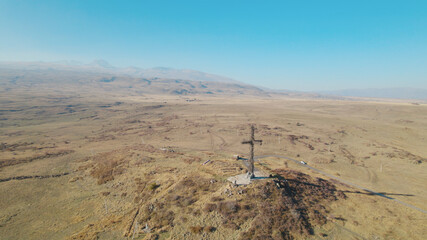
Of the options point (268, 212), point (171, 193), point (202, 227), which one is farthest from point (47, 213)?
point (268, 212)

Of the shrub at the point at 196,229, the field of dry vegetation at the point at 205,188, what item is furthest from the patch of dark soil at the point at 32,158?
the shrub at the point at 196,229

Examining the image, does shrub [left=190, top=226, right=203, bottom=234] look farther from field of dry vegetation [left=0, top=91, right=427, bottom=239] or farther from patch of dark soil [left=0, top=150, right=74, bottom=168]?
patch of dark soil [left=0, top=150, right=74, bottom=168]

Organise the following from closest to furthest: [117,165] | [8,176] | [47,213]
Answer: [47,213], [8,176], [117,165]

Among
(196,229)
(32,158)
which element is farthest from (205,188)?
(32,158)

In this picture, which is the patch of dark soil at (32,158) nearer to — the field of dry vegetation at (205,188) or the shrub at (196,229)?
the field of dry vegetation at (205,188)

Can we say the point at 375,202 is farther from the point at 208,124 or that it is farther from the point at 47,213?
the point at 208,124

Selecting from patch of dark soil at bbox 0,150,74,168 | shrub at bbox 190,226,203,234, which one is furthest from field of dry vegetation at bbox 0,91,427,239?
patch of dark soil at bbox 0,150,74,168

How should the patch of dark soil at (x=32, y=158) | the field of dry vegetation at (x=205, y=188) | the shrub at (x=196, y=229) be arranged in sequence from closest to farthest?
the shrub at (x=196, y=229) → the field of dry vegetation at (x=205, y=188) → the patch of dark soil at (x=32, y=158)

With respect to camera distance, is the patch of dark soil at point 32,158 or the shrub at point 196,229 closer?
the shrub at point 196,229

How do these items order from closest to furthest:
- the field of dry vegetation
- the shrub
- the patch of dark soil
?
the shrub → the field of dry vegetation → the patch of dark soil
